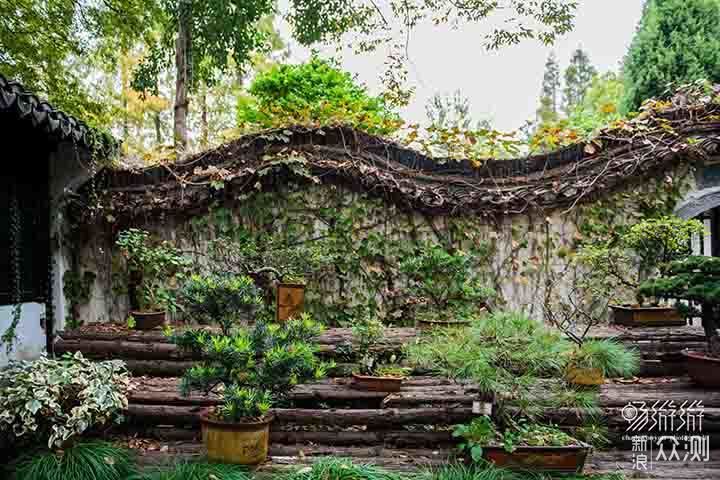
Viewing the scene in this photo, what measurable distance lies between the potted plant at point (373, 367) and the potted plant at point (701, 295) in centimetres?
220

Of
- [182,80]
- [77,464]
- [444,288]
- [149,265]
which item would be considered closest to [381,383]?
[444,288]

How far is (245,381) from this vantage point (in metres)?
3.23

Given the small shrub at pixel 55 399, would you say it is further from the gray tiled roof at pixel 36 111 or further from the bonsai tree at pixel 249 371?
the gray tiled roof at pixel 36 111

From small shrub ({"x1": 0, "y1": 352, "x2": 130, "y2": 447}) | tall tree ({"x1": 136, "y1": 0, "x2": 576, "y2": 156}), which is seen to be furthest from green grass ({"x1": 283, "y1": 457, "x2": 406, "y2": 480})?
tall tree ({"x1": 136, "y1": 0, "x2": 576, "y2": 156})

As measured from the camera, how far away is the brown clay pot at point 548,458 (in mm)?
3102

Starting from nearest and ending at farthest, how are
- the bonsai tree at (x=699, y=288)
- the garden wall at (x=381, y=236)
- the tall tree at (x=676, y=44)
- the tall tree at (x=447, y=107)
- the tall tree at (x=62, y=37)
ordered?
the bonsai tree at (x=699, y=288)
the tall tree at (x=62, y=37)
the garden wall at (x=381, y=236)
the tall tree at (x=676, y=44)
the tall tree at (x=447, y=107)

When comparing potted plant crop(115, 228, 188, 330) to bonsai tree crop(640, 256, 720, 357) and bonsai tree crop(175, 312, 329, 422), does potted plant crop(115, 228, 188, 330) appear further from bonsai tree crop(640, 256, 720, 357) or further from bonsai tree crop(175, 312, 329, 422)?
bonsai tree crop(640, 256, 720, 357)

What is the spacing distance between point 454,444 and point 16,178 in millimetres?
4162

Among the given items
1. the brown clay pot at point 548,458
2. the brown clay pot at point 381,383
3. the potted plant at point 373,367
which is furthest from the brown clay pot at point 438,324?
the brown clay pot at point 548,458

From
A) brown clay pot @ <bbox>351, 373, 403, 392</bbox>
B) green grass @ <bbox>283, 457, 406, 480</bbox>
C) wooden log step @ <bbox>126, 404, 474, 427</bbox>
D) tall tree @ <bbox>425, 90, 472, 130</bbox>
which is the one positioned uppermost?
tall tree @ <bbox>425, 90, 472, 130</bbox>

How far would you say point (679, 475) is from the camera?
10.6 ft

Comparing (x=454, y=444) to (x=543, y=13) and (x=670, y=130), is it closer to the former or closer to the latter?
(x=670, y=130)

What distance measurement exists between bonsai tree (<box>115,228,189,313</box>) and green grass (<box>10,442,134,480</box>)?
7.07 feet

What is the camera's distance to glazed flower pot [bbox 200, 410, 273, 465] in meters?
3.17
